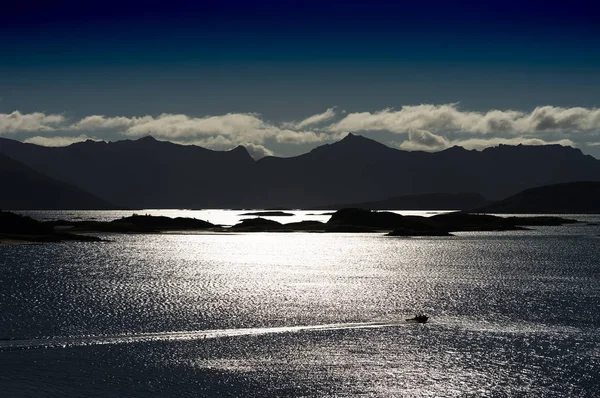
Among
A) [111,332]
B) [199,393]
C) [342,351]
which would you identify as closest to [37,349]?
[111,332]

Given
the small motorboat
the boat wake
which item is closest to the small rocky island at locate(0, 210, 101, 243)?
the boat wake

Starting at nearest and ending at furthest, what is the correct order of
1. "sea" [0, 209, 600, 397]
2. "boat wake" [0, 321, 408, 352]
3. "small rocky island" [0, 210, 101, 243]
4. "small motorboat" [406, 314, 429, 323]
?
"sea" [0, 209, 600, 397]
"boat wake" [0, 321, 408, 352]
"small motorboat" [406, 314, 429, 323]
"small rocky island" [0, 210, 101, 243]

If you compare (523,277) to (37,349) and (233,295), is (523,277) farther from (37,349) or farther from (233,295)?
(37,349)

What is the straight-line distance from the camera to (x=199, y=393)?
37031 mm

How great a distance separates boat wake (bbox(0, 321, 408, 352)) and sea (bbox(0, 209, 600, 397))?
147mm

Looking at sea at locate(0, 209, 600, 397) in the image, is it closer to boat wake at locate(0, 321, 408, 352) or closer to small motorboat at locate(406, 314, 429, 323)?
boat wake at locate(0, 321, 408, 352)

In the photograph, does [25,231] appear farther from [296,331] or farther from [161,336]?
[296,331]

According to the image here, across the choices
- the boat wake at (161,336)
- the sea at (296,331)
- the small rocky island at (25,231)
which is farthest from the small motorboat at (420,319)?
the small rocky island at (25,231)

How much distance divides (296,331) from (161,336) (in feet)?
37.2

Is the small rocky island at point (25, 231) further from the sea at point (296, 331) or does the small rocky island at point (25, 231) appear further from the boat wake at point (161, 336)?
the boat wake at point (161, 336)

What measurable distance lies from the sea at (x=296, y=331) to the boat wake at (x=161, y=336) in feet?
0.48

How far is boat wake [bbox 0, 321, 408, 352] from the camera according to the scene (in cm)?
4844

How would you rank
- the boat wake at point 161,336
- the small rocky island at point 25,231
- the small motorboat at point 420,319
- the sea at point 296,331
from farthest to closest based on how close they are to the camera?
the small rocky island at point 25,231 → the small motorboat at point 420,319 → the boat wake at point 161,336 → the sea at point 296,331

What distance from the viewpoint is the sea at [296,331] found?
39000mm
